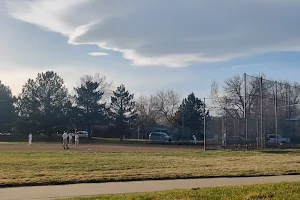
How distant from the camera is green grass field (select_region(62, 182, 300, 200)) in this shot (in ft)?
30.6

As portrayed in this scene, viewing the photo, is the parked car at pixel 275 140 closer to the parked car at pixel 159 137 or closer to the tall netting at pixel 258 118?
the tall netting at pixel 258 118

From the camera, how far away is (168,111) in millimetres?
99562

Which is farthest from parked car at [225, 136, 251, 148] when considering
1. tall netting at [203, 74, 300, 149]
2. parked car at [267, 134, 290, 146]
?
parked car at [267, 134, 290, 146]

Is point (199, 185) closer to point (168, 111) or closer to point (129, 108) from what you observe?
point (129, 108)

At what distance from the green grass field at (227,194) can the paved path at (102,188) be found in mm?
1176

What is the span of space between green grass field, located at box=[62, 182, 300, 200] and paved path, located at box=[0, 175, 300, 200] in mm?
1176

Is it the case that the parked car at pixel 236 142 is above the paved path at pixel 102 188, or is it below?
above

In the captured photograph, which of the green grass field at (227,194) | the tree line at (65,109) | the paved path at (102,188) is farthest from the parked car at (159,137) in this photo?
the green grass field at (227,194)

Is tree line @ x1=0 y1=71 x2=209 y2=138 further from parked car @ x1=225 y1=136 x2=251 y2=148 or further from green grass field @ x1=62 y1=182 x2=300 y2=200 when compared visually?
green grass field @ x1=62 y1=182 x2=300 y2=200

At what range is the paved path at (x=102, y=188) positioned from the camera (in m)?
10.3

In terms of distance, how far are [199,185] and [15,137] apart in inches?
2296

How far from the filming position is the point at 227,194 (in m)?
9.88

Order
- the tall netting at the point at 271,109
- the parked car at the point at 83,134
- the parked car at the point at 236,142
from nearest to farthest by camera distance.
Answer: the parked car at the point at 236,142, the tall netting at the point at 271,109, the parked car at the point at 83,134

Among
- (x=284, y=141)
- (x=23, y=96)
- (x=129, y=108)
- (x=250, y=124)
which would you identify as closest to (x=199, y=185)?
(x=250, y=124)
